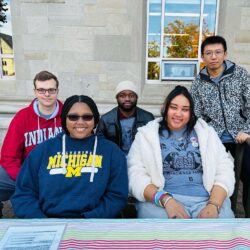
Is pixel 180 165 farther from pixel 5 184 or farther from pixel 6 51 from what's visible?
pixel 6 51

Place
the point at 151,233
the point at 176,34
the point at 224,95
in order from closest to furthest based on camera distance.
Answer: the point at 151,233 < the point at 224,95 < the point at 176,34

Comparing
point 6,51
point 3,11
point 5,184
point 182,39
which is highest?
point 3,11

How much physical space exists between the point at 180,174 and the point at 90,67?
8.75 ft

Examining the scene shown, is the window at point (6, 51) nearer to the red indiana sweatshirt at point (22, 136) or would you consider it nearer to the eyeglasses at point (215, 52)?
the red indiana sweatshirt at point (22, 136)

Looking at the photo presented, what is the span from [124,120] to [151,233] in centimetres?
158

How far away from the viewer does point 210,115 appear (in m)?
2.43

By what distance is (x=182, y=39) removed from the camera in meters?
4.35

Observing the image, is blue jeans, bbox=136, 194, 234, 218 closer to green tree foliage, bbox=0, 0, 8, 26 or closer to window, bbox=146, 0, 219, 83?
window, bbox=146, 0, 219, 83

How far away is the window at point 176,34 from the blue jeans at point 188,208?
289cm

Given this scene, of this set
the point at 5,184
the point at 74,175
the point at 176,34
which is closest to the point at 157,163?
the point at 74,175

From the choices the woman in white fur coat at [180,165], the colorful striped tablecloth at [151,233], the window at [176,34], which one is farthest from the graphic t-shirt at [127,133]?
the window at [176,34]

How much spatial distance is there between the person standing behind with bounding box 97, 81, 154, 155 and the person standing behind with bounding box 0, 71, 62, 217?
19.0 inches

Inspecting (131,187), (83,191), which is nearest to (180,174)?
(131,187)

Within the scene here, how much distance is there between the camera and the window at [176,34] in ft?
13.8
